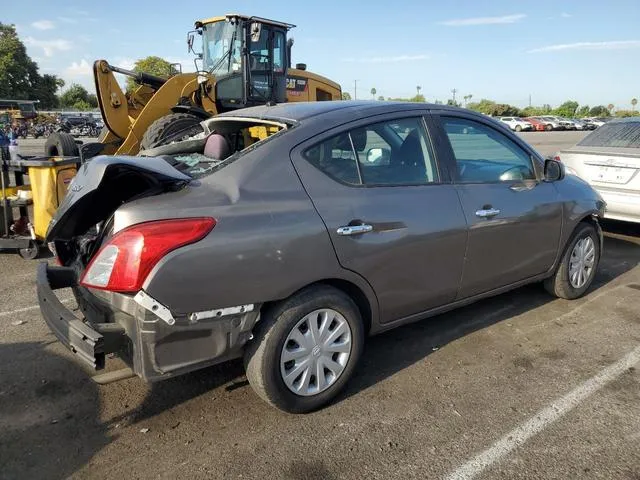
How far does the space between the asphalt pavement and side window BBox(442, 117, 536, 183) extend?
3.92 feet

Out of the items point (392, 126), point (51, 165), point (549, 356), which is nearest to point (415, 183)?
point (392, 126)

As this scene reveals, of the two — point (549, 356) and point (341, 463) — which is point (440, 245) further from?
point (341, 463)

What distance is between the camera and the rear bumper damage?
243cm

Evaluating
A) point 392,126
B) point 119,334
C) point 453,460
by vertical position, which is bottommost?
point 453,460

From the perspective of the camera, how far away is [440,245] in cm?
336

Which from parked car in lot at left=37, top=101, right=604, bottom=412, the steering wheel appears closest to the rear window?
the steering wheel

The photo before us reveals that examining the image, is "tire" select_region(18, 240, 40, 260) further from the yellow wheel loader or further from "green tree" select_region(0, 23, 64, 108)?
"green tree" select_region(0, 23, 64, 108)

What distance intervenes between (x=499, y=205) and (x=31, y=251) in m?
5.02

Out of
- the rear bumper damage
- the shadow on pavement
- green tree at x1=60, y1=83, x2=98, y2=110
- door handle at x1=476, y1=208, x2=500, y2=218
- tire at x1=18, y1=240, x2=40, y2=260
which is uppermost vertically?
green tree at x1=60, y1=83, x2=98, y2=110

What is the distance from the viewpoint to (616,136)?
6.87 m

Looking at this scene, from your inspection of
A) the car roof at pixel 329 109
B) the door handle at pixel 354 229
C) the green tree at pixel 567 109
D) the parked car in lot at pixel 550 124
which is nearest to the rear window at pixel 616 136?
the car roof at pixel 329 109

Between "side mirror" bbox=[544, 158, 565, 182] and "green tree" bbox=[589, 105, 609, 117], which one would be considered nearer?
"side mirror" bbox=[544, 158, 565, 182]

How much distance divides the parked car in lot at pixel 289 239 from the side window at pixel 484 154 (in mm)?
16

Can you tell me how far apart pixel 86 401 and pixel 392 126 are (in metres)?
2.51
